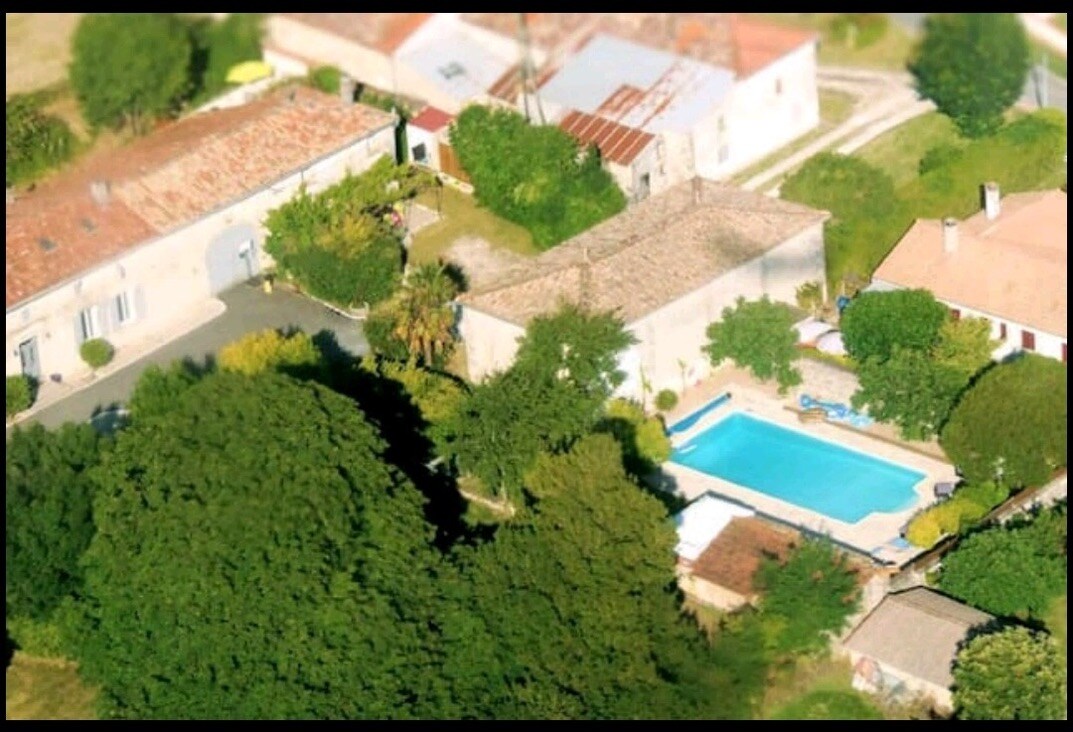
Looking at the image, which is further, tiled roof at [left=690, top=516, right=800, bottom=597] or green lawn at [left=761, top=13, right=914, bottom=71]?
green lawn at [left=761, top=13, right=914, bottom=71]

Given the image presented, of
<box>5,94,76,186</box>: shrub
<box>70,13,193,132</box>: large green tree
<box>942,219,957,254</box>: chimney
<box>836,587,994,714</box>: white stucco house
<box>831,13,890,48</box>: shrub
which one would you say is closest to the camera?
<box>836,587,994,714</box>: white stucco house

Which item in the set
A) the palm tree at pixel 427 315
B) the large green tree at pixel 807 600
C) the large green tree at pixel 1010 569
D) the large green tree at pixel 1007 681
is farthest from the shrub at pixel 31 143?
the large green tree at pixel 1007 681

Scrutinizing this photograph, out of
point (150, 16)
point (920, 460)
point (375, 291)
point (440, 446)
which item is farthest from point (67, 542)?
point (150, 16)

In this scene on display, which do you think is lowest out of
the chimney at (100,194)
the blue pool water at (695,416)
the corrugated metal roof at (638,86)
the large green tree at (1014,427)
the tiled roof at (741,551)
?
the blue pool water at (695,416)

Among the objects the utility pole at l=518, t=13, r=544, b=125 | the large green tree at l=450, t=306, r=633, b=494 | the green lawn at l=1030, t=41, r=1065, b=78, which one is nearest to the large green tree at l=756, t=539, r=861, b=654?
the large green tree at l=450, t=306, r=633, b=494

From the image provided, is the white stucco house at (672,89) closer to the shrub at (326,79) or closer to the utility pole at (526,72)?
the utility pole at (526,72)

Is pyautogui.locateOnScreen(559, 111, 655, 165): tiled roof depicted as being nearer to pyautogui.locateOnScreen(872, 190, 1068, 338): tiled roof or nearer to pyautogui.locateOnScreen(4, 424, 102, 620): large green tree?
pyautogui.locateOnScreen(872, 190, 1068, 338): tiled roof
